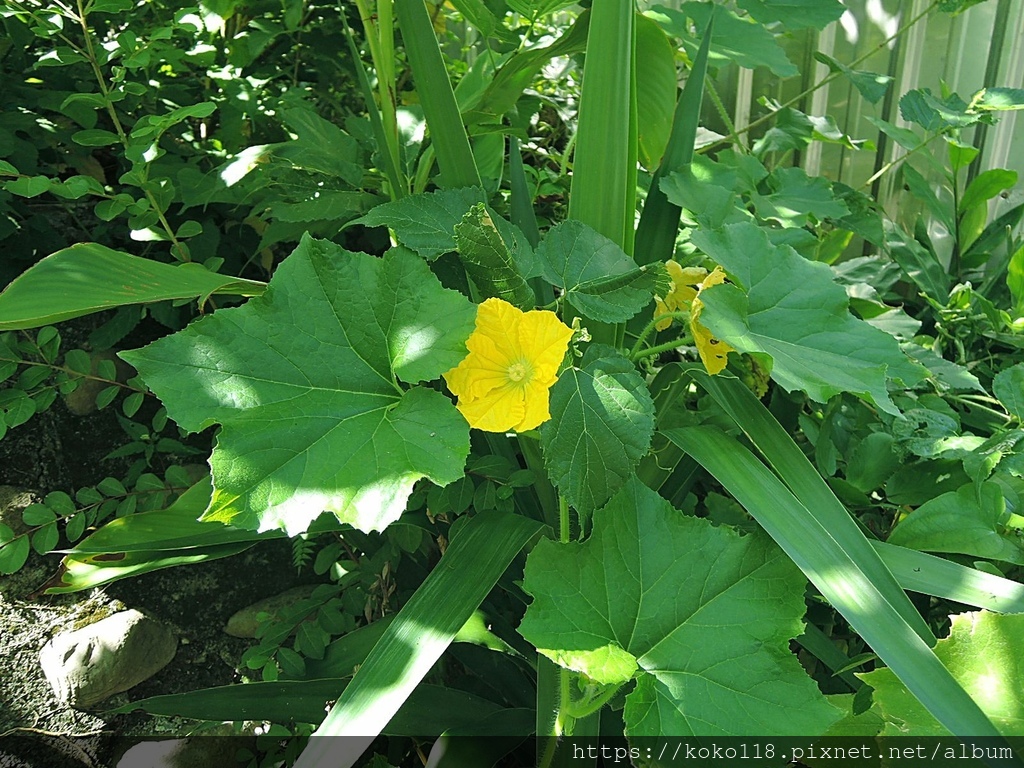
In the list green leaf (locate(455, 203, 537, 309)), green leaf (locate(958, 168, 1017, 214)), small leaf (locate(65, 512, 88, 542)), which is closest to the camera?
green leaf (locate(455, 203, 537, 309))

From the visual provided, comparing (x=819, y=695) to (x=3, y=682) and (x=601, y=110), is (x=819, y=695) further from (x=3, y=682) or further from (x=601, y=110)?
(x=3, y=682)

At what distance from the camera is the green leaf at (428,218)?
785 mm

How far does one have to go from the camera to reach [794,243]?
3.30 feet

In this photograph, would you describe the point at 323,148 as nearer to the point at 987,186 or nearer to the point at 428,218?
the point at 428,218

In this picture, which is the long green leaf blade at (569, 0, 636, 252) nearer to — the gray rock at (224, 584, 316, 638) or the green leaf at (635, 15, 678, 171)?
the green leaf at (635, 15, 678, 171)

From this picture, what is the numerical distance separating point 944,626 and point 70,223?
5.03 ft

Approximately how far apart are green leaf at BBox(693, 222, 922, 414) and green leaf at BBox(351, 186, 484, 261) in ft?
0.82

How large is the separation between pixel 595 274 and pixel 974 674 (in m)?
0.53

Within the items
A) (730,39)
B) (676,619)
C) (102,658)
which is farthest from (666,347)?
(102,658)

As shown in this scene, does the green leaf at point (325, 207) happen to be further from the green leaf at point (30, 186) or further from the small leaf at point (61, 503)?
the small leaf at point (61, 503)

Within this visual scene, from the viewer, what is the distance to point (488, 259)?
733mm

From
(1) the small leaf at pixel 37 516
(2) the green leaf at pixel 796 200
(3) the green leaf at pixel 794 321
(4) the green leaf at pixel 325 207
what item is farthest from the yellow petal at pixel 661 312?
(1) the small leaf at pixel 37 516

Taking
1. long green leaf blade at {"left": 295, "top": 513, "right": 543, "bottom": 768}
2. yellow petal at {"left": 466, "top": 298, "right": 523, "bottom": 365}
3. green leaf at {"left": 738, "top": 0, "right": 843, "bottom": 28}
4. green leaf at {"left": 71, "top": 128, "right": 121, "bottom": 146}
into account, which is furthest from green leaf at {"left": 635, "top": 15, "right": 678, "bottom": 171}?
green leaf at {"left": 71, "top": 128, "right": 121, "bottom": 146}

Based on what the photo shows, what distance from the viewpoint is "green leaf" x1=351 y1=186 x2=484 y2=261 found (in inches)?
30.9
